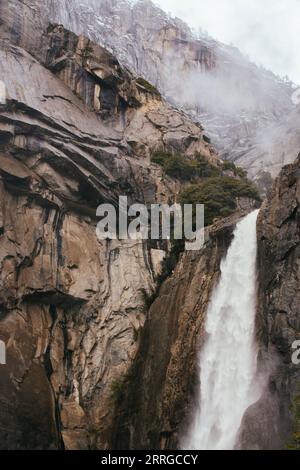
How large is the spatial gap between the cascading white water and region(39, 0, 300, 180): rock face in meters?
32.8

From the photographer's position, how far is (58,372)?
1255 inches

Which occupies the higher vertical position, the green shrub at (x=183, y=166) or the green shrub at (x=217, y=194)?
the green shrub at (x=183, y=166)

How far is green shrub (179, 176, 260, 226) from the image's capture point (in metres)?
38.1

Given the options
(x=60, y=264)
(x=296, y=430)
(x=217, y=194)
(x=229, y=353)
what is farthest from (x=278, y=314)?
(x=217, y=194)

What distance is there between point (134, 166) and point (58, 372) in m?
14.0

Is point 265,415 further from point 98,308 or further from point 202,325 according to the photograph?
point 98,308

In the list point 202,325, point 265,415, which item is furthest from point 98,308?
point 265,415

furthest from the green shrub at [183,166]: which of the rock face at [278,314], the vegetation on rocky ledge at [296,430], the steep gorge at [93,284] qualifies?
the vegetation on rocky ledge at [296,430]

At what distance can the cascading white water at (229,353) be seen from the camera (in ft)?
84.1

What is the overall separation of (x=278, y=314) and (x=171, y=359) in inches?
241

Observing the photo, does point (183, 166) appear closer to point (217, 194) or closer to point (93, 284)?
point (217, 194)

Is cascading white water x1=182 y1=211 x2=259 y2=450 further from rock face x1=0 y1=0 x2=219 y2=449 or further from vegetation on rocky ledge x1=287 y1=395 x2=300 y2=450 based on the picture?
rock face x1=0 y1=0 x2=219 y2=449

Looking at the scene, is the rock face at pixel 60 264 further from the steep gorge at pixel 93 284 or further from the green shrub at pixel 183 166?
the green shrub at pixel 183 166

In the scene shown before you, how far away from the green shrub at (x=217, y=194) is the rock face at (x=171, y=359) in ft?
15.0
